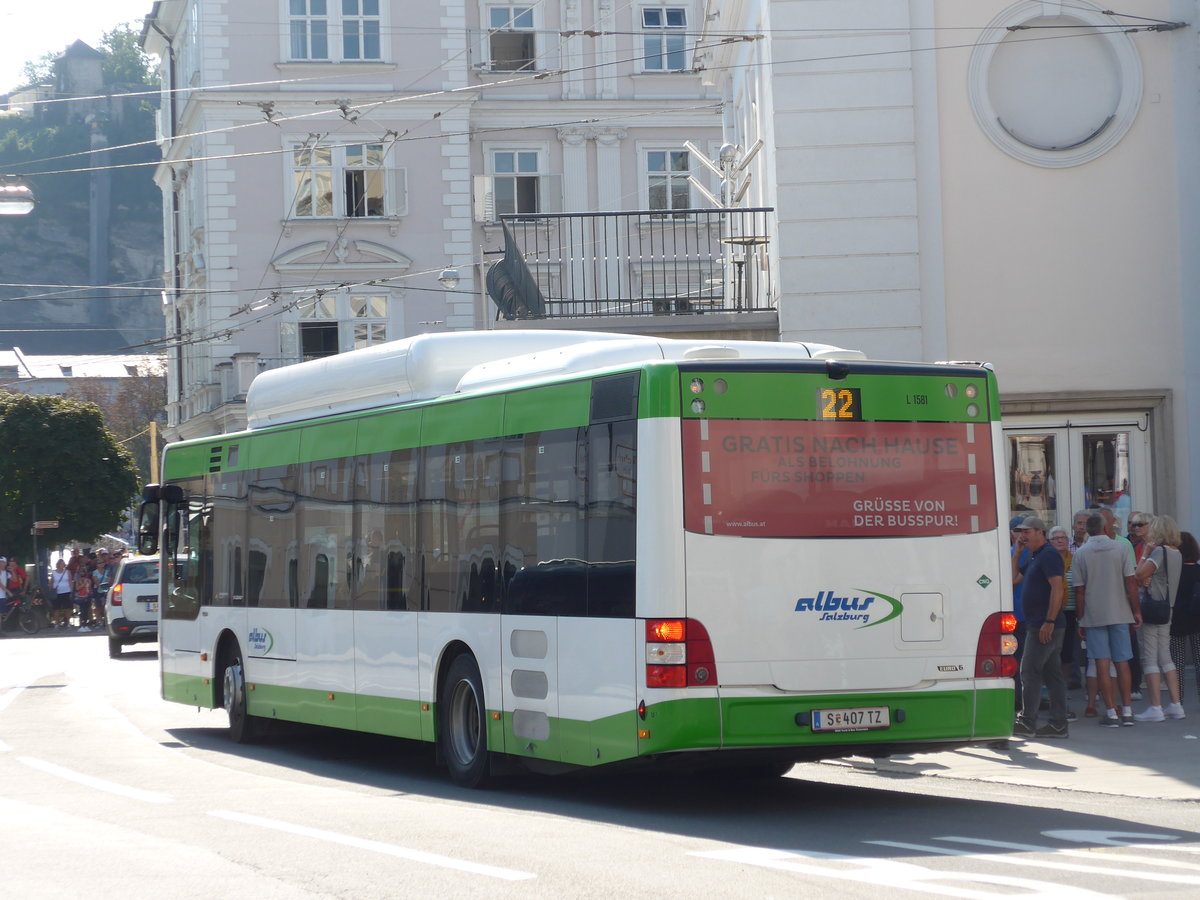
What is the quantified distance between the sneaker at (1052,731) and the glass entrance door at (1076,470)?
5211 millimetres

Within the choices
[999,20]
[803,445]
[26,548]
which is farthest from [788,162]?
[26,548]

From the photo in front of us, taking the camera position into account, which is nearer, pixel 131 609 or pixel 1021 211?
pixel 1021 211

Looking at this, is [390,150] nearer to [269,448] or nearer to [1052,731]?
[269,448]

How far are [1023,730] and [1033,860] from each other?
645 cm

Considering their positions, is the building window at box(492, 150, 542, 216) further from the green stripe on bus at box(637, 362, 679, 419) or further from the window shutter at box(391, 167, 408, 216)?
the green stripe on bus at box(637, 362, 679, 419)

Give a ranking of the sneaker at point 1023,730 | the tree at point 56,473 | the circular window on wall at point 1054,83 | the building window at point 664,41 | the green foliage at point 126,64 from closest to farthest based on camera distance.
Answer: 1. the sneaker at point 1023,730
2. the circular window on wall at point 1054,83
3. the tree at point 56,473
4. the building window at point 664,41
5. the green foliage at point 126,64

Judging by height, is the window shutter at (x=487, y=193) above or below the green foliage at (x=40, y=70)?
below

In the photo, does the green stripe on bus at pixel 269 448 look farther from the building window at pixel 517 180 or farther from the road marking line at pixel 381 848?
the building window at pixel 517 180

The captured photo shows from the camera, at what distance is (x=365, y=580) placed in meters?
14.0

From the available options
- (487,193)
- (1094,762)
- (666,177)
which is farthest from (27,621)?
(1094,762)

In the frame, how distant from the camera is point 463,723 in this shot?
12.5 meters

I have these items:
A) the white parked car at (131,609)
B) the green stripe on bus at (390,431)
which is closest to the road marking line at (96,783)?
the green stripe on bus at (390,431)

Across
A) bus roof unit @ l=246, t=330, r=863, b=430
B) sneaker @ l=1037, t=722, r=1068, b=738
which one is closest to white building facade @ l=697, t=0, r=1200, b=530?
sneaker @ l=1037, t=722, r=1068, b=738

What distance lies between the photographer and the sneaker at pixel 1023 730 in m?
14.5
